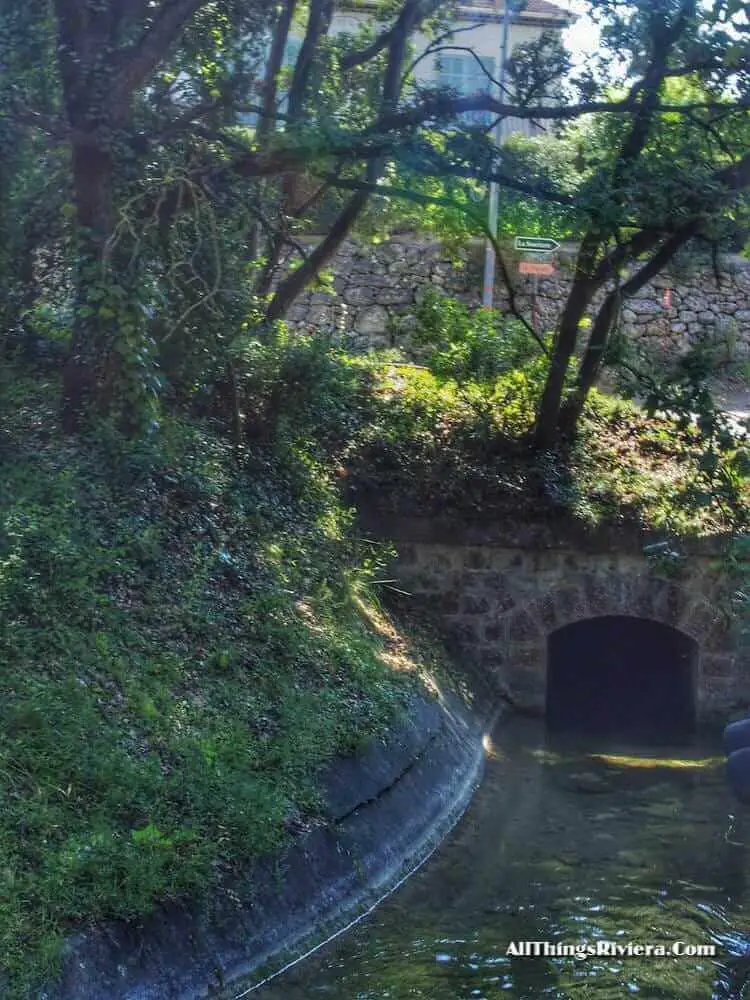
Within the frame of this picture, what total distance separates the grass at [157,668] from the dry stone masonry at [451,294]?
9.79 meters

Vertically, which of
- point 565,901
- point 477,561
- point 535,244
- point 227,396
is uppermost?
point 535,244

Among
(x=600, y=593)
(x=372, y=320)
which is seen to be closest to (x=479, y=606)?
(x=600, y=593)

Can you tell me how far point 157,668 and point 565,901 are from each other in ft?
9.06

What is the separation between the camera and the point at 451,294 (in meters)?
21.7

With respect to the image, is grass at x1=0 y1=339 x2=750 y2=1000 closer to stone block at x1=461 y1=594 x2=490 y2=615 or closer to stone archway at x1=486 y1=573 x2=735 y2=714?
stone archway at x1=486 y1=573 x2=735 y2=714

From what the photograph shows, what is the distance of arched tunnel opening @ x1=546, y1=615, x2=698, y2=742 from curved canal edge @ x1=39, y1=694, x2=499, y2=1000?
3815 mm

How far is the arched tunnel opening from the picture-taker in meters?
13.6

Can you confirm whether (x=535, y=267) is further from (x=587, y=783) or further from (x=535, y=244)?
(x=587, y=783)

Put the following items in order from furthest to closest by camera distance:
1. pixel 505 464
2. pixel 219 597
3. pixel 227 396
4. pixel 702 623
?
1. pixel 505 464
2. pixel 702 623
3. pixel 227 396
4. pixel 219 597

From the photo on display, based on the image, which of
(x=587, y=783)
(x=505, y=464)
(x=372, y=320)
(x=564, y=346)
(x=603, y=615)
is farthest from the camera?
(x=372, y=320)

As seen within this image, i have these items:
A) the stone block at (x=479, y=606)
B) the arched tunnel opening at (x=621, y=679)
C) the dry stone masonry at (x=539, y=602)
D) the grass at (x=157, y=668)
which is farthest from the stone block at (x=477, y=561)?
the grass at (x=157, y=668)

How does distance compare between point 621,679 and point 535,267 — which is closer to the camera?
point 621,679

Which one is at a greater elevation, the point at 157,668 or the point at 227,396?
the point at 227,396

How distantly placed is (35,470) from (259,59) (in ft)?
14.0
